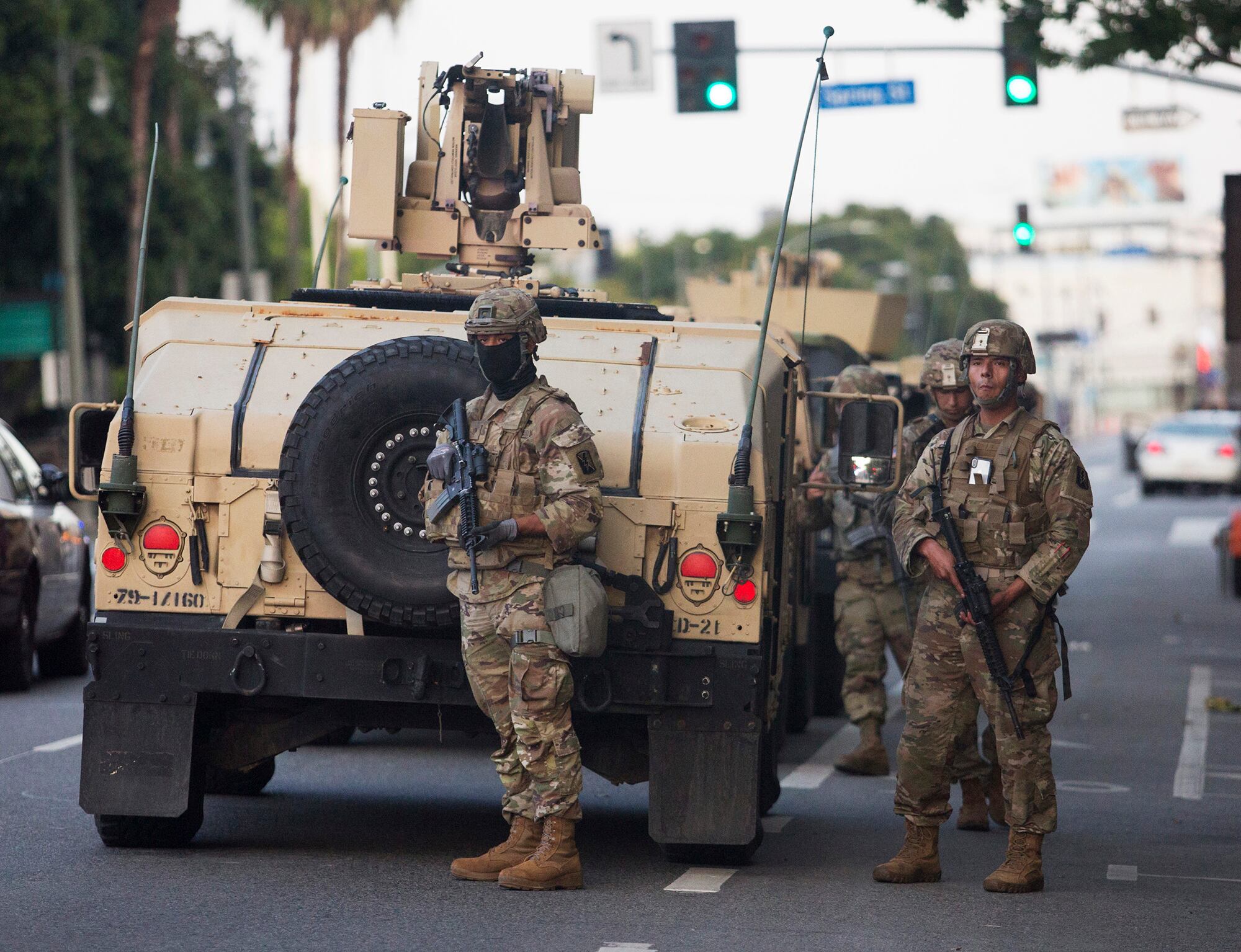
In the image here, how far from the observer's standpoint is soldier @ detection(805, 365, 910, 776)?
1120 cm

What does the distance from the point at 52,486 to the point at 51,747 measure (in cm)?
224

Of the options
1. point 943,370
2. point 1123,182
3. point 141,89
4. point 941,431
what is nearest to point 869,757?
point 943,370

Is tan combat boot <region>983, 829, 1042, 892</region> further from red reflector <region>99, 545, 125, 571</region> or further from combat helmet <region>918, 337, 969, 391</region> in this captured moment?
red reflector <region>99, 545, 125, 571</region>

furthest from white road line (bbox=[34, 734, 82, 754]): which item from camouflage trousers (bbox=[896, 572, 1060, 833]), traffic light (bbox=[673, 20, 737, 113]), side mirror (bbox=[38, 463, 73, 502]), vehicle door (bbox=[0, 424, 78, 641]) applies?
traffic light (bbox=[673, 20, 737, 113])

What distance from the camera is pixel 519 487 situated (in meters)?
7.45

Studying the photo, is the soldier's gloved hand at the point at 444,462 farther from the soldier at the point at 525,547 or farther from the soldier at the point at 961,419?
the soldier at the point at 961,419

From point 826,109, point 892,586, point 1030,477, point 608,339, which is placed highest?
point 826,109

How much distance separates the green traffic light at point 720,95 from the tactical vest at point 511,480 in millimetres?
13067

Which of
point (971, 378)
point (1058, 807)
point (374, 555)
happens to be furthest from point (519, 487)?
point (1058, 807)

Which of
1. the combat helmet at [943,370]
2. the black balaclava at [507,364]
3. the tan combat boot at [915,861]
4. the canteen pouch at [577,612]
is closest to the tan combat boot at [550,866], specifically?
the canteen pouch at [577,612]

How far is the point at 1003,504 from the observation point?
7871 millimetres

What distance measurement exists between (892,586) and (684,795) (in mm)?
3847

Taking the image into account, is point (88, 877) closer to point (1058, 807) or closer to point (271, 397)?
point (271, 397)

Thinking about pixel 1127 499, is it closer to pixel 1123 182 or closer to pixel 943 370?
pixel 943 370
